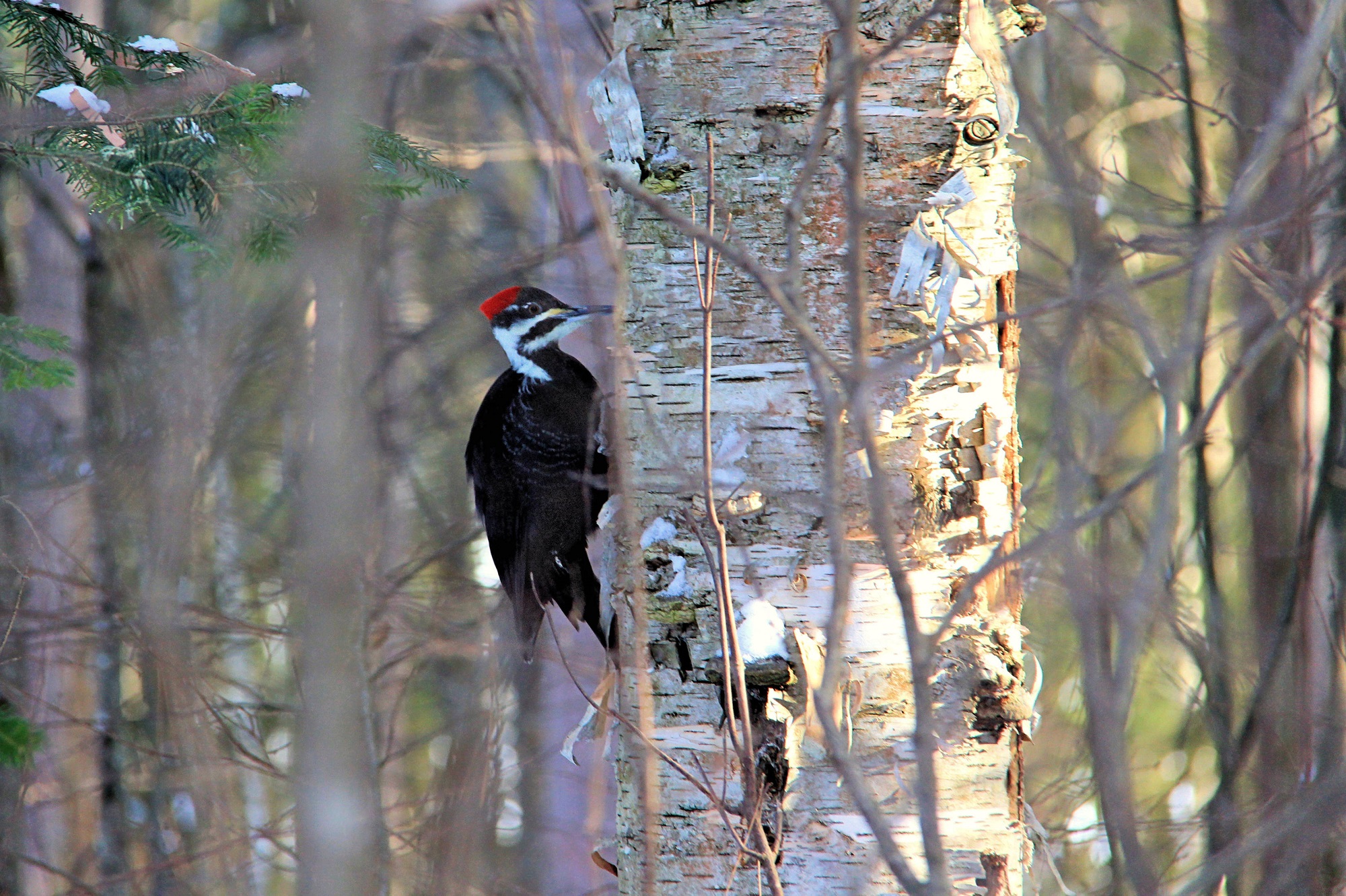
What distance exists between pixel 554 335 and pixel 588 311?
0.70ft

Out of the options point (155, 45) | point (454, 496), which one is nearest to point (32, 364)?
point (155, 45)

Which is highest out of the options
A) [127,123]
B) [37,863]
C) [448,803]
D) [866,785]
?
[127,123]

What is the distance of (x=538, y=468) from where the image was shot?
3203 millimetres

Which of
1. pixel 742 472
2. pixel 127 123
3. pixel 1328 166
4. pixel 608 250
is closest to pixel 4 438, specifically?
pixel 127 123

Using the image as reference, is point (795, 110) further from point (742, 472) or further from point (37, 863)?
point (37, 863)

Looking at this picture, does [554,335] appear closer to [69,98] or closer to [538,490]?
[538,490]

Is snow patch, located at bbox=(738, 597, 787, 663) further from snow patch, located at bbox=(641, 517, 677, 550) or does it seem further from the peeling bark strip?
snow patch, located at bbox=(641, 517, 677, 550)

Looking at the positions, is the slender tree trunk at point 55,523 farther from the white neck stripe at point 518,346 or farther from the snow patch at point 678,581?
the snow patch at point 678,581

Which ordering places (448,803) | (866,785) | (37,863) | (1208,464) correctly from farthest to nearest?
(1208,464)
(37,863)
(448,803)
(866,785)

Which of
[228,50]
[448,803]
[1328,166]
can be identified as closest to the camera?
[1328,166]

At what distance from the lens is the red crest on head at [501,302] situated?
3465mm

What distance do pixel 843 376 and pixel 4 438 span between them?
531 cm

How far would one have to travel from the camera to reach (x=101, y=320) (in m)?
5.22

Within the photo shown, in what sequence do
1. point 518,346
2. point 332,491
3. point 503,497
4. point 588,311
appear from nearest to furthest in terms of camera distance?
point 332,491 < point 588,311 < point 503,497 < point 518,346
